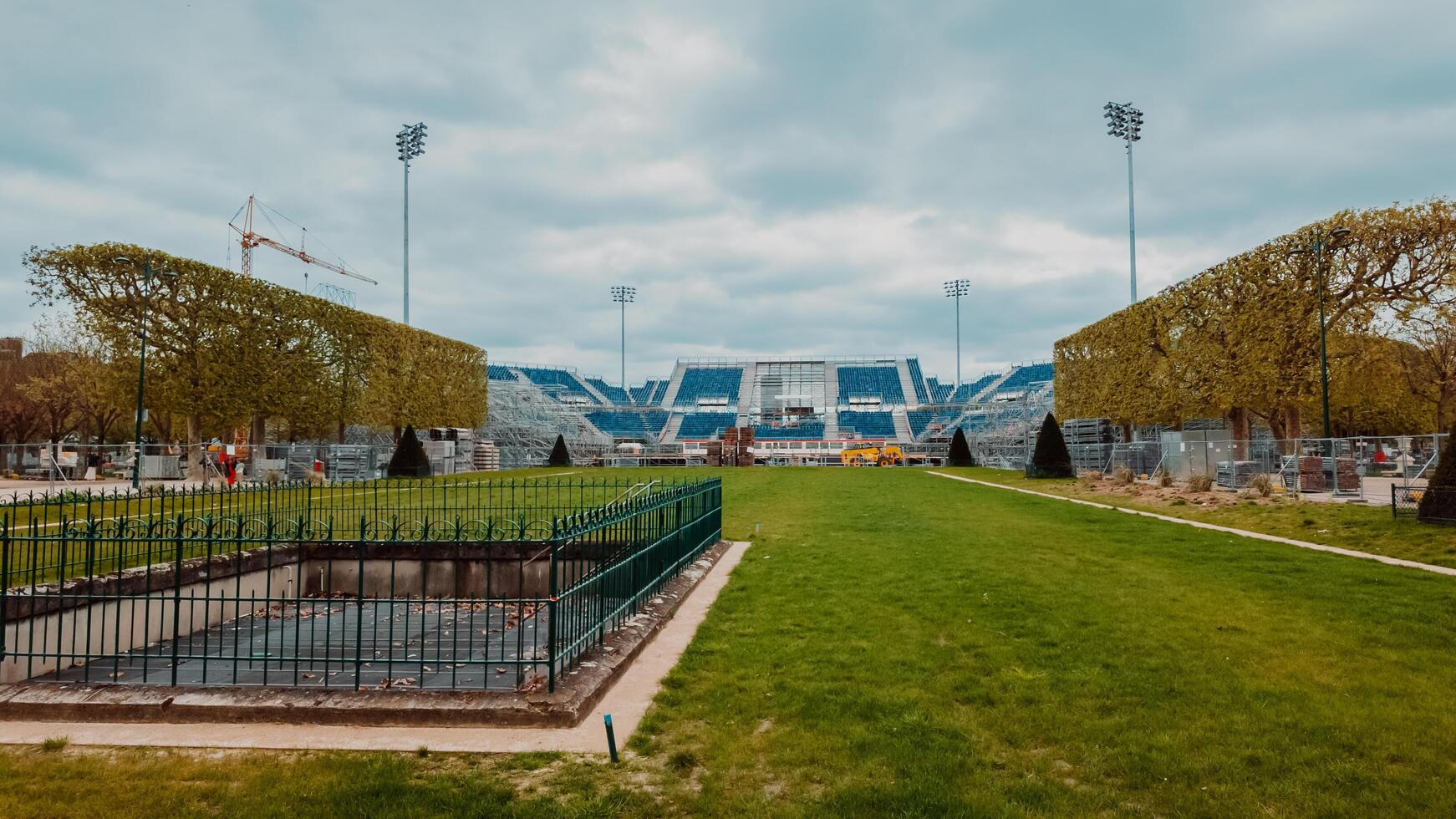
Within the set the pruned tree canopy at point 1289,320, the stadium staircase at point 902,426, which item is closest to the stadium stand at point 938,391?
the stadium staircase at point 902,426

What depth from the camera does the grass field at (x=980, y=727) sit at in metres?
3.96

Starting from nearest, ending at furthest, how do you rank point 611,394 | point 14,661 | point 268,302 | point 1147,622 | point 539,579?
point 14,661 → point 1147,622 → point 539,579 → point 268,302 → point 611,394

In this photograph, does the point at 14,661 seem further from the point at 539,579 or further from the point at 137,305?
the point at 137,305

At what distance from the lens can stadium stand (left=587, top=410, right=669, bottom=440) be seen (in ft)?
262

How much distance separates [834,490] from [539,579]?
18052 mm

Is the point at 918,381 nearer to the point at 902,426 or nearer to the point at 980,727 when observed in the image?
the point at 902,426

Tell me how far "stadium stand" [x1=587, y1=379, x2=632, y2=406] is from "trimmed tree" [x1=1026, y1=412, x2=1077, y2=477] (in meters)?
67.5

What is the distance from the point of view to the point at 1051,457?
35.2m

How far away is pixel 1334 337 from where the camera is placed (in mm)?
25516

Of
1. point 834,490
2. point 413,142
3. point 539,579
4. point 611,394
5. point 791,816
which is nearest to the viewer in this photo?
point 791,816

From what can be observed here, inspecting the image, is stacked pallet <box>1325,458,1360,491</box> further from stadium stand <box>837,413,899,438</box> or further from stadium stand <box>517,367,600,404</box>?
stadium stand <box>517,367,600,404</box>

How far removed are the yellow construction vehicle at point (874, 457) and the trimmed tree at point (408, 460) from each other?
33851mm

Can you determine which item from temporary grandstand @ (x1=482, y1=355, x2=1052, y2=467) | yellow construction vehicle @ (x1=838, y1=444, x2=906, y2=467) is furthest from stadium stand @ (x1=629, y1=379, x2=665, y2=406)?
yellow construction vehicle @ (x1=838, y1=444, x2=906, y2=467)

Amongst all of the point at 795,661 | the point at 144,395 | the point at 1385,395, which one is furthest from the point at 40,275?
the point at 1385,395
